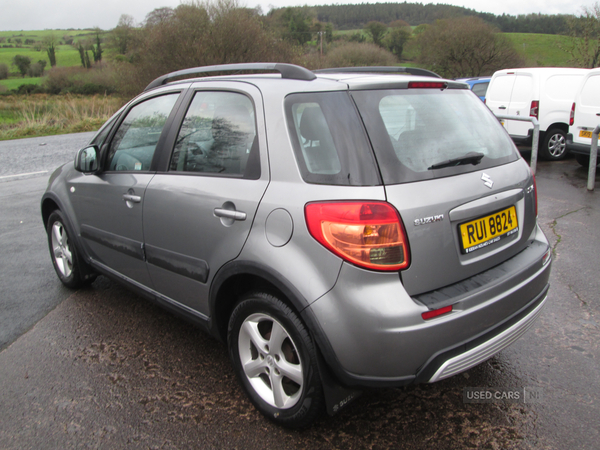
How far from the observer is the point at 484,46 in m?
34.0

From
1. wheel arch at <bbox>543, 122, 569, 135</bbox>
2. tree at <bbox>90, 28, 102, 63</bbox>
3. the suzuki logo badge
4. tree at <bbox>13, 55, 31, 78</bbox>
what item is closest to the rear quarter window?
the suzuki logo badge

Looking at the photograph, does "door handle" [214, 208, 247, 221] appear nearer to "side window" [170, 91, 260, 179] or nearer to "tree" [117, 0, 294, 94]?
"side window" [170, 91, 260, 179]

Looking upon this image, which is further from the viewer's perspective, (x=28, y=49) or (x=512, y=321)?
(x=28, y=49)

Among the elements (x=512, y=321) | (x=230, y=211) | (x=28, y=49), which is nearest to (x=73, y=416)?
(x=230, y=211)

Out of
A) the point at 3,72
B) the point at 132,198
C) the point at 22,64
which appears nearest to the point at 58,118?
the point at 132,198

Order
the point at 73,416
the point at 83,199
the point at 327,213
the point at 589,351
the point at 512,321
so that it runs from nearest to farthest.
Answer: the point at 327,213, the point at 512,321, the point at 73,416, the point at 589,351, the point at 83,199

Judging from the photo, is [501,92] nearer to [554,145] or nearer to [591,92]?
[554,145]

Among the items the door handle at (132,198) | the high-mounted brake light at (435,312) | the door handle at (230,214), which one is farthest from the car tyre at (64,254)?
the high-mounted brake light at (435,312)

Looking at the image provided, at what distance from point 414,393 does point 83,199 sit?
279 centimetres

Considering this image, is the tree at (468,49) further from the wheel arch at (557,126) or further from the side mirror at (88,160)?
the side mirror at (88,160)

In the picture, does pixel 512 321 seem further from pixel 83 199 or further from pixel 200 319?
pixel 83 199

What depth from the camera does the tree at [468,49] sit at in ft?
111

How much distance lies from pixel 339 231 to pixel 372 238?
0.46 feet

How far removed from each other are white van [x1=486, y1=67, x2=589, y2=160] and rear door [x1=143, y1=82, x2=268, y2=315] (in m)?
9.32
